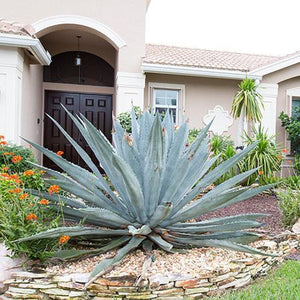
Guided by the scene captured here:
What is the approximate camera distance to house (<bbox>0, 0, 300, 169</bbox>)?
8.62m

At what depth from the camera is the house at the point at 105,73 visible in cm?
862

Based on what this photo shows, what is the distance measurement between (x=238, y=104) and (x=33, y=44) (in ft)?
18.8

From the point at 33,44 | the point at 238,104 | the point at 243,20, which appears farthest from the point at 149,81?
the point at 243,20

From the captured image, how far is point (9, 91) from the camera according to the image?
823 cm

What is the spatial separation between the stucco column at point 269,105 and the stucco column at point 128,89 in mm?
4062

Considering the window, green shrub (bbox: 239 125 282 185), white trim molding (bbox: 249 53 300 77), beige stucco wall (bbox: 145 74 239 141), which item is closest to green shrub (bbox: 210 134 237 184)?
green shrub (bbox: 239 125 282 185)

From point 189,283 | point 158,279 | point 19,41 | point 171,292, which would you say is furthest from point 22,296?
point 19,41

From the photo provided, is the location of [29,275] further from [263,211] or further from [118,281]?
[263,211]

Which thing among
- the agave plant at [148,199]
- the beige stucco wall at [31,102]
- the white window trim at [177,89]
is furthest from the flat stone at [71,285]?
the white window trim at [177,89]

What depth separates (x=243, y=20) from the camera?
32906 millimetres

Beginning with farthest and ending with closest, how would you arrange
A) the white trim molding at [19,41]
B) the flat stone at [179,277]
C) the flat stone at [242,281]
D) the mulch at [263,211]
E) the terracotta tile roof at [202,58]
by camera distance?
the terracotta tile roof at [202,58], the white trim molding at [19,41], the mulch at [263,211], the flat stone at [242,281], the flat stone at [179,277]

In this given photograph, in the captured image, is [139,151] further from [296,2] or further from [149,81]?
[296,2]

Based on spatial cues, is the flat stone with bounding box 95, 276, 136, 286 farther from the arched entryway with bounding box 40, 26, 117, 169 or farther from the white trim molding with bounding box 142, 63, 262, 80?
the arched entryway with bounding box 40, 26, 117, 169

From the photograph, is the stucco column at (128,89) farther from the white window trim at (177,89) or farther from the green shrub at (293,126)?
the green shrub at (293,126)
